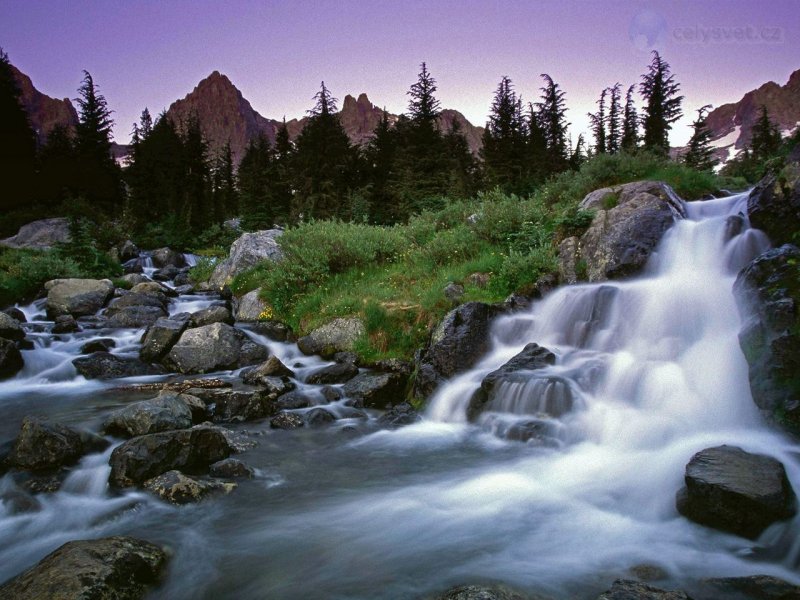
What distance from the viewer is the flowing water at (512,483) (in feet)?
14.6

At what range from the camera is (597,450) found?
6.69 m

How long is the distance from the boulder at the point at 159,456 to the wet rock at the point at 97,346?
768 centimetres

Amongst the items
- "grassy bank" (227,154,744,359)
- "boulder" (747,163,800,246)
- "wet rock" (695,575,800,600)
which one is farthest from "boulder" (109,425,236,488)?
"boulder" (747,163,800,246)

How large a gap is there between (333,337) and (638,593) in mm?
9161

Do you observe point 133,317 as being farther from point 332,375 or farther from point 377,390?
point 377,390

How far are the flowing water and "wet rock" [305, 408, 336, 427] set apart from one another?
30cm

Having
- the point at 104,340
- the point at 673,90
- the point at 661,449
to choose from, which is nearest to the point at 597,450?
the point at 661,449

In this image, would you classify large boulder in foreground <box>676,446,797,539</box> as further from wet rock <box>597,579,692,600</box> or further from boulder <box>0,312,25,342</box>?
boulder <box>0,312,25,342</box>

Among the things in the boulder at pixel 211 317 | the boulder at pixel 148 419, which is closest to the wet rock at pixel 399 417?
the boulder at pixel 148 419

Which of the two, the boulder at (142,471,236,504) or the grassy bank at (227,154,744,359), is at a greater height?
the grassy bank at (227,154,744,359)

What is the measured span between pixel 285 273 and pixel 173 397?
6926 millimetres

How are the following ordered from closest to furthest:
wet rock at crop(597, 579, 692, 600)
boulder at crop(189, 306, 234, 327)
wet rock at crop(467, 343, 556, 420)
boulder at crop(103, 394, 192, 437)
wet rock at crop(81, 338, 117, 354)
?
wet rock at crop(597, 579, 692, 600), boulder at crop(103, 394, 192, 437), wet rock at crop(467, 343, 556, 420), wet rock at crop(81, 338, 117, 354), boulder at crop(189, 306, 234, 327)

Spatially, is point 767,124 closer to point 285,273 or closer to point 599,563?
point 285,273

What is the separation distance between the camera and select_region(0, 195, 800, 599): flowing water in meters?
4.45
